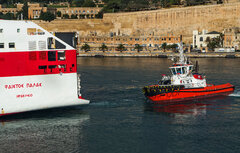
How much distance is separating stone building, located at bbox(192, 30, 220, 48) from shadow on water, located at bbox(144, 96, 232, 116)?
88.7 m

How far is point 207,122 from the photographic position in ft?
125

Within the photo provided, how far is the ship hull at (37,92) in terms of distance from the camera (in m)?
36.3

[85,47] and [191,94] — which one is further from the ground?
[85,47]

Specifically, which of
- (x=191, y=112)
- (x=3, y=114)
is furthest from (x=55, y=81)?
(x=191, y=112)

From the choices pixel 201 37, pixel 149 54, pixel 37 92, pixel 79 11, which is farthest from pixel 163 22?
pixel 37 92

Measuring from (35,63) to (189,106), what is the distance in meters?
17.9

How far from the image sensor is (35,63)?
3703 cm

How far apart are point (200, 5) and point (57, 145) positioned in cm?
12855

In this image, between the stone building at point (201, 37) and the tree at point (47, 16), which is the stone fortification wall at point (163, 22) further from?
the stone building at point (201, 37)

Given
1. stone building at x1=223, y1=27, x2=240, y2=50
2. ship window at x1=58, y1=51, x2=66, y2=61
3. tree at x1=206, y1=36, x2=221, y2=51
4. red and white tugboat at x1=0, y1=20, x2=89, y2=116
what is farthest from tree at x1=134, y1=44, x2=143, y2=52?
ship window at x1=58, y1=51, x2=66, y2=61

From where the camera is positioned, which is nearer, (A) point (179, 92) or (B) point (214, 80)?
(A) point (179, 92)

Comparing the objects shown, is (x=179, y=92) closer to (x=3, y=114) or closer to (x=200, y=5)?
(x=3, y=114)

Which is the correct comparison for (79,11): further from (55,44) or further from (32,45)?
(32,45)

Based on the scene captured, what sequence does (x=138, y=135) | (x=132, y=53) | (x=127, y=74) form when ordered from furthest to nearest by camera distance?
(x=132, y=53), (x=127, y=74), (x=138, y=135)
